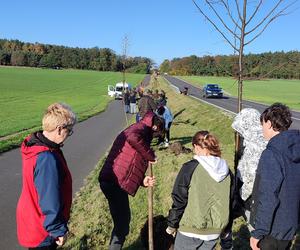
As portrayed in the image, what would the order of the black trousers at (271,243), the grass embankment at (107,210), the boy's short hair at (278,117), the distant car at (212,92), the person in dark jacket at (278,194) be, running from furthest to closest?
the distant car at (212,92) < the grass embankment at (107,210) < the boy's short hair at (278,117) < the black trousers at (271,243) < the person in dark jacket at (278,194)

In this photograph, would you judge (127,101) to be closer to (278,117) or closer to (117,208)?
(117,208)

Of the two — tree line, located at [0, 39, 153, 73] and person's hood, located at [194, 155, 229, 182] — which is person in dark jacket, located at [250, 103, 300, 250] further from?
tree line, located at [0, 39, 153, 73]

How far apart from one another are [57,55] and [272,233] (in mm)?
143081

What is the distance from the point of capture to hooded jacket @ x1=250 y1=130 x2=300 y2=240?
3266 mm

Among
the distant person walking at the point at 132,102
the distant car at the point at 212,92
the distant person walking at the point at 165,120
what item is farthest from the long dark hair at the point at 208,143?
the distant car at the point at 212,92

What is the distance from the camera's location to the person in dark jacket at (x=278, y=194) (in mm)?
3266

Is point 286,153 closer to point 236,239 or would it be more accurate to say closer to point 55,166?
point 55,166

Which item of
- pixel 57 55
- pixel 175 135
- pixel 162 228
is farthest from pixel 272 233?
pixel 57 55

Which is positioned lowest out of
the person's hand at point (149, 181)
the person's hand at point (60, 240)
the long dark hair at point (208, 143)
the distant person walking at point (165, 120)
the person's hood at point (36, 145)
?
the distant person walking at point (165, 120)

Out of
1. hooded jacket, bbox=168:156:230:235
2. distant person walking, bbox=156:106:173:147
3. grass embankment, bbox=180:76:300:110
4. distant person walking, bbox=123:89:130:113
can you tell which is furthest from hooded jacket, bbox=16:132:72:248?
distant person walking, bbox=123:89:130:113

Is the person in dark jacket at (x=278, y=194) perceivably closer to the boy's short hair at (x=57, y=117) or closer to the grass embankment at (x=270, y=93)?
the boy's short hair at (x=57, y=117)

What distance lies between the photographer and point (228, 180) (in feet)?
12.1

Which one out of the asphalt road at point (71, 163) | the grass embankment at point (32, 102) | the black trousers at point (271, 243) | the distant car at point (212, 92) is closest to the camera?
the black trousers at point (271, 243)

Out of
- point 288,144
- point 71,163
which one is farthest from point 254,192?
point 71,163
